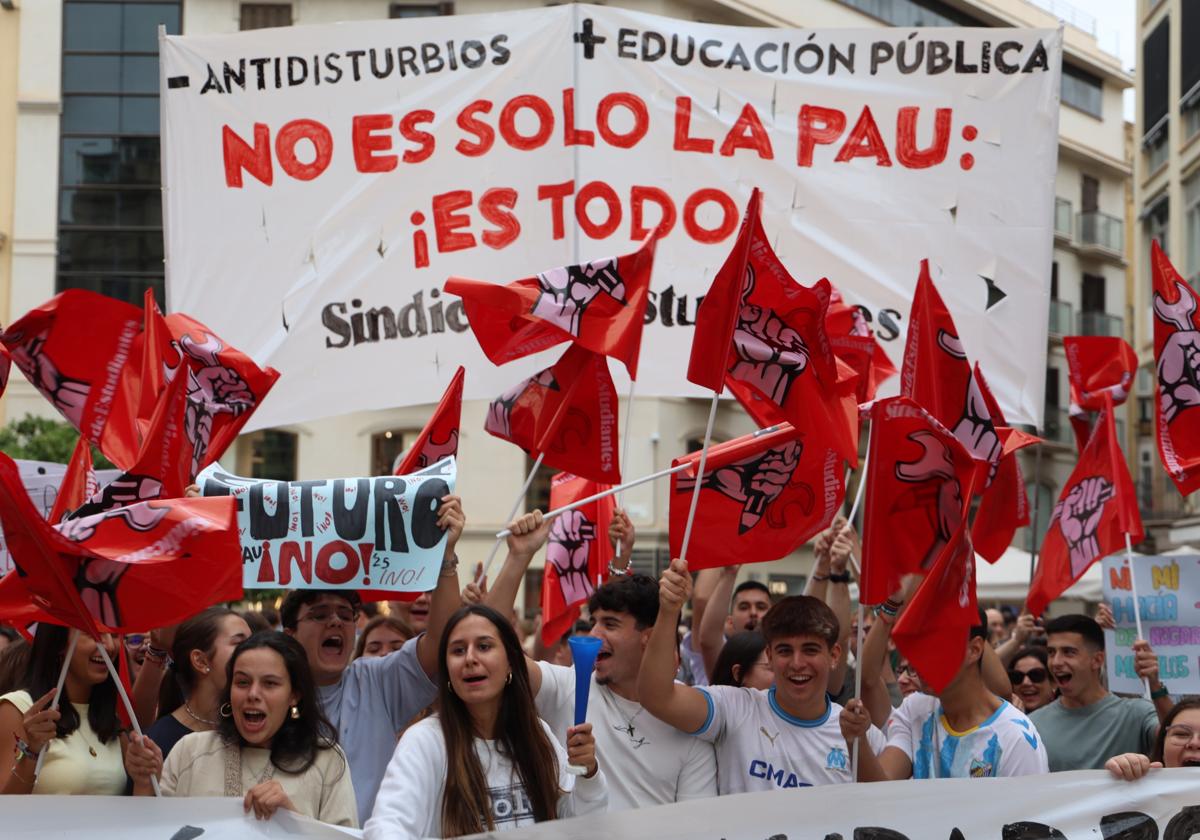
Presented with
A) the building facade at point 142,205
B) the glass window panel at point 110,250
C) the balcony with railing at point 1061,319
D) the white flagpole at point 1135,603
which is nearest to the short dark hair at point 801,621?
the white flagpole at point 1135,603

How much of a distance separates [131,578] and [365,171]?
161 inches

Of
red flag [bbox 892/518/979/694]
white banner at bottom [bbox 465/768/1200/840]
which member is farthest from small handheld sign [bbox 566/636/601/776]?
red flag [bbox 892/518/979/694]

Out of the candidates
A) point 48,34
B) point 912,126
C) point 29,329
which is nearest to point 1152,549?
point 48,34

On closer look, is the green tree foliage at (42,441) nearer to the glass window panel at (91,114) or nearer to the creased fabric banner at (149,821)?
the glass window panel at (91,114)

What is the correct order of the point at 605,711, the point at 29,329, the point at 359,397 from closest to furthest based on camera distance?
the point at 605,711
the point at 29,329
the point at 359,397

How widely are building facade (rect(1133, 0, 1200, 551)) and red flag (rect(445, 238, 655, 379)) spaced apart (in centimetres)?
2199

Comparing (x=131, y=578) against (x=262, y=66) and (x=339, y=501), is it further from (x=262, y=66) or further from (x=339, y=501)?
(x=262, y=66)

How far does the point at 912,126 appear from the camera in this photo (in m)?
8.34

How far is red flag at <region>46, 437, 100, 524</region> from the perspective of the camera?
627 centimetres

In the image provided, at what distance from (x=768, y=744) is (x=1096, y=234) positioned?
130 feet

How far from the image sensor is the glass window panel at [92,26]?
32.2 m

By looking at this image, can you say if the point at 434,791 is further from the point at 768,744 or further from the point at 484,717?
the point at 768,744

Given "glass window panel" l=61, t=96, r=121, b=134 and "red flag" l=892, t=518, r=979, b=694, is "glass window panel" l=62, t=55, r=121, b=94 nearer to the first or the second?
"glass window panel" l=61, t=96, r=121, b=134

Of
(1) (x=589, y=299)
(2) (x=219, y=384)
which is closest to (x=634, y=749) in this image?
(1) (x=589, y=299)
